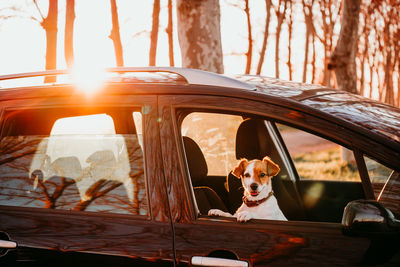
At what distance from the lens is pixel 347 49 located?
392 inches

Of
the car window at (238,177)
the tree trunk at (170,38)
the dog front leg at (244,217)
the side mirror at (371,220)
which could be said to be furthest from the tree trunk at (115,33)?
the side mirror at (371,220)

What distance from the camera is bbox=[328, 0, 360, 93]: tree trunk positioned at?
389 inches

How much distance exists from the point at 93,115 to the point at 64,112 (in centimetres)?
16

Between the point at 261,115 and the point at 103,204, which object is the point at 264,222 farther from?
the point at 103,204

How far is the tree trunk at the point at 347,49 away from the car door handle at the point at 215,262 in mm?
8772

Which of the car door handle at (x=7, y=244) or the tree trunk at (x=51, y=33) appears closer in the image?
the car door handle at (x=7, y=244)

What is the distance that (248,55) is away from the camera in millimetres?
25344

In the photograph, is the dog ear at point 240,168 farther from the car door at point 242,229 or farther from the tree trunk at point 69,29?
A: the tree trunk at point 69,29

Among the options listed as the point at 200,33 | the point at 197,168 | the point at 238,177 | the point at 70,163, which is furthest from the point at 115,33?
the point at 70,163

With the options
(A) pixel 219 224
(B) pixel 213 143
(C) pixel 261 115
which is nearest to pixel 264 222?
(A) pixel 219 224

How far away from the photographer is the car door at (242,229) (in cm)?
192

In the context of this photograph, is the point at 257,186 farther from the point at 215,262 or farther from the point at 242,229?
the point at 215,262

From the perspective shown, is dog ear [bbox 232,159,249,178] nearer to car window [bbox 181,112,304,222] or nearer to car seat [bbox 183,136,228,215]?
car window [bbox 181,112,304,222]

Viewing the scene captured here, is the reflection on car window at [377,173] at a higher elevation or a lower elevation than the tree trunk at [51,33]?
lower
